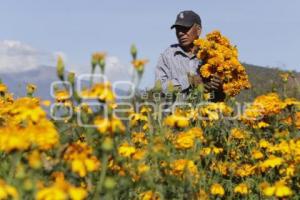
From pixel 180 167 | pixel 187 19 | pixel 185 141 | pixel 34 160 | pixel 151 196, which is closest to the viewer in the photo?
pixel 34 160

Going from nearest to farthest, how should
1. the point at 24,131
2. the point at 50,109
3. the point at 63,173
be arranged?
the point at 24,131
the point at 63,173
the point at 50,109

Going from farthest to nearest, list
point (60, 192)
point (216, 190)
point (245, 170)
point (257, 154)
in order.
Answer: point (245, 170) → point (257, 154) → point (216, 190) → point (60, 192)

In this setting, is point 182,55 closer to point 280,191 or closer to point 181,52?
point 181,52

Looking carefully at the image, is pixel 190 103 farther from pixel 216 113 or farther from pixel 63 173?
pixel 63 173

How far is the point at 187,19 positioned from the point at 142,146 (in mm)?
1853

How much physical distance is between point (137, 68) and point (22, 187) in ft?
3.07

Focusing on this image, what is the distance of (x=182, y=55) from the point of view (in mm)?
5762

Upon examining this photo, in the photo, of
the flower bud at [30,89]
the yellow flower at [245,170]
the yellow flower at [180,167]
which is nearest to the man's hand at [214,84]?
the yellow flower at [245,170]

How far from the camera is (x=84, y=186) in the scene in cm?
280

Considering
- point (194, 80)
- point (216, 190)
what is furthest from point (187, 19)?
point (216, 190)

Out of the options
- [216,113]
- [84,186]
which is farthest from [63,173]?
[216,113]

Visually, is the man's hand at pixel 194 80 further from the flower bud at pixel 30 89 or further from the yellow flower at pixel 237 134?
the flower bud at pixel 30 89

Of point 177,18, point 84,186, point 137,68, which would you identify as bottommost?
point 84,186

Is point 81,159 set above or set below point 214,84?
below
